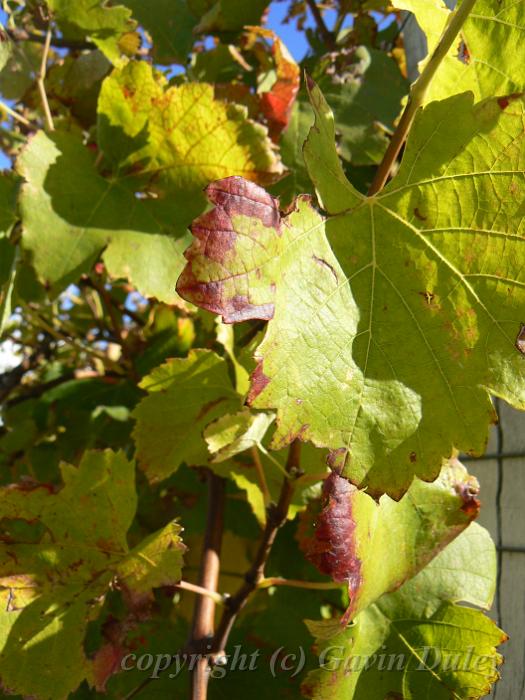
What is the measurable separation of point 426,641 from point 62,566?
0.45 m

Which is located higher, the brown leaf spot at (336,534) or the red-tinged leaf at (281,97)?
the red-tinged leaf at (281,97)

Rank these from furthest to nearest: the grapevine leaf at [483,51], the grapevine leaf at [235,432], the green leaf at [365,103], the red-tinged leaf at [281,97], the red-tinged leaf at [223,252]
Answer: the green leaf at [365,103], the red-tinged leaf at [281,97], the grapevine leaf at [235,432], the grapevine leaf at [483,51], the red-tinged leaf at [223,252]

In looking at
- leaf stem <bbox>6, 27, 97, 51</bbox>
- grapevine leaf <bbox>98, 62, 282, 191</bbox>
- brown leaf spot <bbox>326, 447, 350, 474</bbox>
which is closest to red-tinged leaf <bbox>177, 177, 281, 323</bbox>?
brown leaf spot <bbox>326, 447, 350, 474</bbox>

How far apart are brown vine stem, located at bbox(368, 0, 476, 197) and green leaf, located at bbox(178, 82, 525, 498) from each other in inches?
1.1

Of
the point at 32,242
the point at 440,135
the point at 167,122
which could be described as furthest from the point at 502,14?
the point at 32,242

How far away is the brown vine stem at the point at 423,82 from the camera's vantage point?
2.14ft

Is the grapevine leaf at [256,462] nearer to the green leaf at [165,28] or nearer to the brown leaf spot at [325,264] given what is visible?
the brown leaf spot at [325,264]

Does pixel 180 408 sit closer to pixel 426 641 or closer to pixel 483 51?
pixel 426 641

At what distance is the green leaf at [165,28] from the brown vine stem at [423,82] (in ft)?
2.14

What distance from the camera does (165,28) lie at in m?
1.25

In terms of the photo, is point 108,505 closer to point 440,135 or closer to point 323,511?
point 323,511

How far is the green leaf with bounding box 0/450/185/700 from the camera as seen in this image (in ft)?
2.91

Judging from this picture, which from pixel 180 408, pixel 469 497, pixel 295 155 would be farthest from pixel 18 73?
pixel 469 497

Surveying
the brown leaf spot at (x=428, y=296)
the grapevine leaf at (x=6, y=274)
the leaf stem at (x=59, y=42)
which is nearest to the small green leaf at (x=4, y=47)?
the leaf stem at (x=59, y=42)
